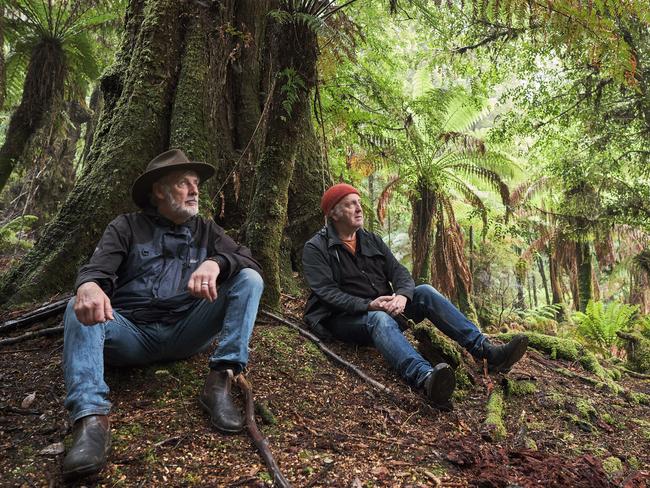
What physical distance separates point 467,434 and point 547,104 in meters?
7.52

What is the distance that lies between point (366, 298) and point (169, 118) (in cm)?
239

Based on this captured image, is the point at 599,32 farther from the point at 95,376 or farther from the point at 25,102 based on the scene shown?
the point at 25,102

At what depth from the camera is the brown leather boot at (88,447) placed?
175 cm

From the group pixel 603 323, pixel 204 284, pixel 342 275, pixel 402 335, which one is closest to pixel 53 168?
pixel 342 275

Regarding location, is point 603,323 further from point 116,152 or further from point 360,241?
point 116,152

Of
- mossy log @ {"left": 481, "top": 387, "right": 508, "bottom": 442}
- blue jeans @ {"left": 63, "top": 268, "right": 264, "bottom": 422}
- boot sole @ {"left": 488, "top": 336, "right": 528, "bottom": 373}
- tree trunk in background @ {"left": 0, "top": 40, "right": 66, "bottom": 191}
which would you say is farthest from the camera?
tree trunk in background @ {"left": 0, "top": 40, "right": 66, "bottom": 191}

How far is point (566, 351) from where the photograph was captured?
473 centimetres

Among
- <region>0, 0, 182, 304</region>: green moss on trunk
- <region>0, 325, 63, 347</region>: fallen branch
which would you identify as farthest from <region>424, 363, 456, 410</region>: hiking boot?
<region>0, 0, 182, 304</region>: green moss on trunk

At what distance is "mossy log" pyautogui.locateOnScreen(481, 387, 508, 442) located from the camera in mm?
2626

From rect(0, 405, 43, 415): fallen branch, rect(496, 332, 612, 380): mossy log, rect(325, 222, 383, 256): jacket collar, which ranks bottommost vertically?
rect(496, 332, 612, 380): mossy log

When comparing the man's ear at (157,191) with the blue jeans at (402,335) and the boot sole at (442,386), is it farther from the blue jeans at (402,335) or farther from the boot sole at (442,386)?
the boot sole at (442,386)

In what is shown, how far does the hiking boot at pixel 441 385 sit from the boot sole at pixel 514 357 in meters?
0.85

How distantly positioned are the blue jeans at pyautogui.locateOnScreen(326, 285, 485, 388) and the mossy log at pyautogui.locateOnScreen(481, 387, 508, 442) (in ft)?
1.44

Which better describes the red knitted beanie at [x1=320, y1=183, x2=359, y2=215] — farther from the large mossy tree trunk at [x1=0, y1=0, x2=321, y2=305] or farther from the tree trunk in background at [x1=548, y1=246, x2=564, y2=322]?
the tree trunk in background at [x1=548, y1=246, x2=564, y2=322]
